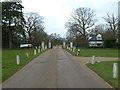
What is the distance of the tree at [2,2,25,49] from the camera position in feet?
226

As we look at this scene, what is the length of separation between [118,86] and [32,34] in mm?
78285

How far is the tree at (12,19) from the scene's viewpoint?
226 ft

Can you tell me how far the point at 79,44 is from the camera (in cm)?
8325

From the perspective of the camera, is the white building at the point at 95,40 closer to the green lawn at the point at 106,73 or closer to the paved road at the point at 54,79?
the green lawn at the point at 106,73

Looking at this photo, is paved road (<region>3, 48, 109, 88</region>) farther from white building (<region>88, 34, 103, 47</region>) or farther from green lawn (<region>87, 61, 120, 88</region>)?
white building (<region>88, 34, 103, 47</region>)

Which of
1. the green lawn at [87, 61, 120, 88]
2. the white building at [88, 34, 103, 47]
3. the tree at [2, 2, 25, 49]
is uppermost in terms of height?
the tree at [2, 2, 25, 49]

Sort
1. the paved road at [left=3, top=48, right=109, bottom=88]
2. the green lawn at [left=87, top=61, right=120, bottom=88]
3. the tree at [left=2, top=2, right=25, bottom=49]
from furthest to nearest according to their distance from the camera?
the tree at [left=2, top=2, right=25, bottom=49] < the green lawn at [left=87, top=61, right=120, bottom=88] < the paved road at [left=3, top=48, right=109, bottom=88]

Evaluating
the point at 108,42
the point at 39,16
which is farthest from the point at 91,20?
the point at 39,16

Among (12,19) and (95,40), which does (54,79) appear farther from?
(95,40)

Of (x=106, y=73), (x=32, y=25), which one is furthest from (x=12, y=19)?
(x=106, y=73)

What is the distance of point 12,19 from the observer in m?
69.5

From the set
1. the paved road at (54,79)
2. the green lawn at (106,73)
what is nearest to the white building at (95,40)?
the green lawn at (106,73)

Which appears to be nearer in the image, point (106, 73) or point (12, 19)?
point (106, 73)

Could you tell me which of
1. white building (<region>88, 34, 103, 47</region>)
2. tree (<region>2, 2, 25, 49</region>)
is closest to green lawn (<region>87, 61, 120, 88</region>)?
tree (<region>2, 2, 25, 49</region>)
